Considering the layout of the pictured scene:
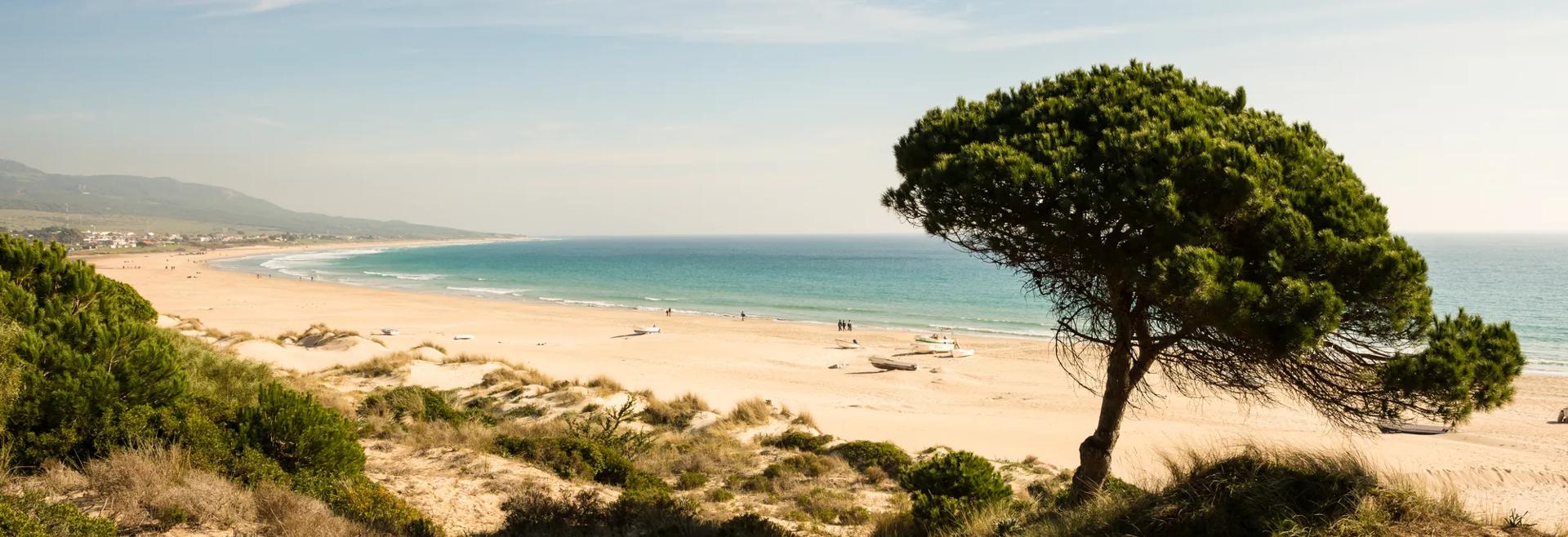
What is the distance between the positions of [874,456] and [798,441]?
5.40ft

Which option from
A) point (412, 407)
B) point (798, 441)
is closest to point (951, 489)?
point (798, 441)

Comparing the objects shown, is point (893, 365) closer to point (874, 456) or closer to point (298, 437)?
point (874, 456)

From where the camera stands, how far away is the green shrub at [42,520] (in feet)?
15.6

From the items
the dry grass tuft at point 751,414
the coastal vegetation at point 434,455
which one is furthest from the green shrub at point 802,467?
the dry grass tuft at point 751,414

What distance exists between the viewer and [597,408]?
51.8 ft

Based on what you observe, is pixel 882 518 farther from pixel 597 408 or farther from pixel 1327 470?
pixel 597 408

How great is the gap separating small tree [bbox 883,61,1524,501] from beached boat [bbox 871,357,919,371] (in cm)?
2176

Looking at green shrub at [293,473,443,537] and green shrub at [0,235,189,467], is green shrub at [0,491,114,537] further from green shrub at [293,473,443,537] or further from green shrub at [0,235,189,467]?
green shrub at [0,235,189,467]

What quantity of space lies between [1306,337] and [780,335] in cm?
3688

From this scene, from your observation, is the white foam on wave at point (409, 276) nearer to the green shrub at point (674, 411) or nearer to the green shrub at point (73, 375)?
the green shrub at point (674, 411)

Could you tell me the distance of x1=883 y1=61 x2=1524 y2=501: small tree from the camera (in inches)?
219

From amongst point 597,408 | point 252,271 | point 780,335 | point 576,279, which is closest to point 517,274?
point 576,279

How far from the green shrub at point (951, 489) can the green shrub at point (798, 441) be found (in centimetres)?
423

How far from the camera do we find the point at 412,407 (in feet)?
43.8
